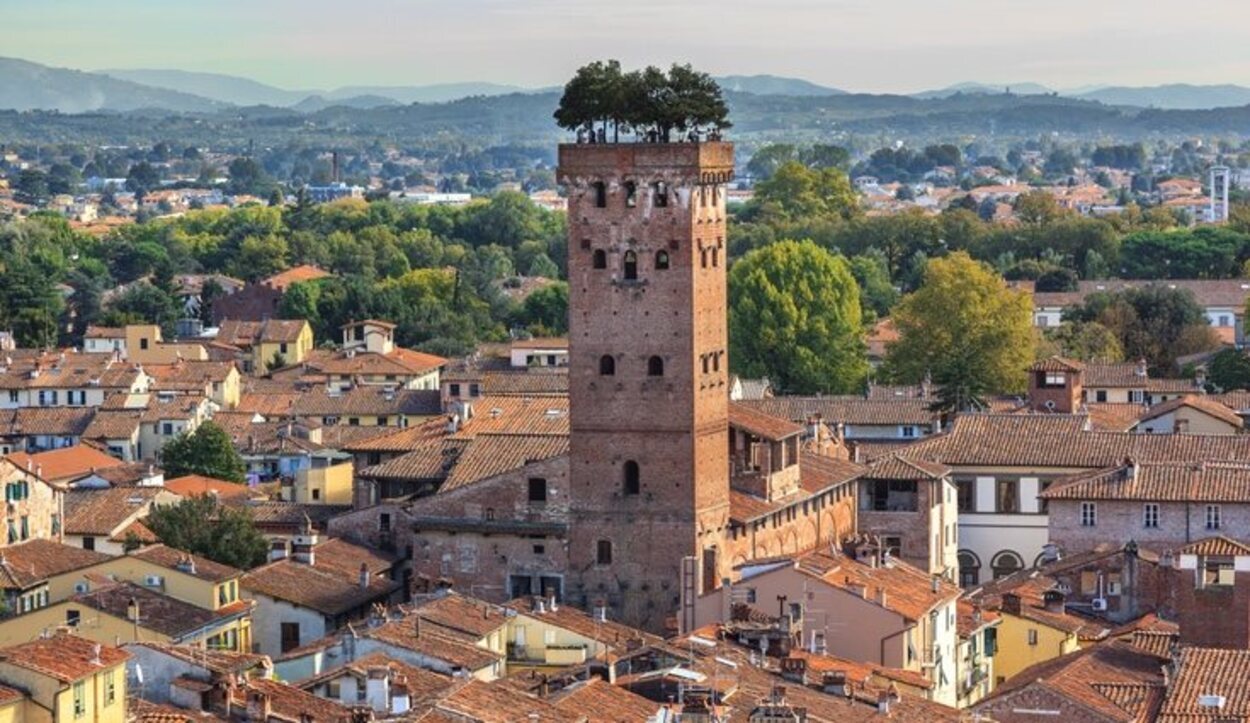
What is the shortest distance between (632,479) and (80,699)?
21.2 metres

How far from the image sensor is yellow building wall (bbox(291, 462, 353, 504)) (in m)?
65.1

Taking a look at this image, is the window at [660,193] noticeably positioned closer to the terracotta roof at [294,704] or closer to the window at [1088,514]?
the window at [1088,514]

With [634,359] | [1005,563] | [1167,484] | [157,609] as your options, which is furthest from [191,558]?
[1005,563]

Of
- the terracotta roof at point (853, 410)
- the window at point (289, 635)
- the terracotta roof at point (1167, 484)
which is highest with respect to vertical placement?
the terracotta roof at point (1167, 484)

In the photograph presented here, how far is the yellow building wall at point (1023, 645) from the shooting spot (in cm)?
4994

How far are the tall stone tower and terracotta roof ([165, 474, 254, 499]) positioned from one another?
36.4ft

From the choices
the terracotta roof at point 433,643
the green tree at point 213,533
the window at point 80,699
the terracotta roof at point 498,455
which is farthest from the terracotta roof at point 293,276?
the window at point 80,699

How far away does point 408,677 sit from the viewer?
40.6m

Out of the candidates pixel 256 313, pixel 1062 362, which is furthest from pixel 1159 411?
pixel 256 313

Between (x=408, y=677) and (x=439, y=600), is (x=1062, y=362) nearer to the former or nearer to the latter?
(x=439, y=600)

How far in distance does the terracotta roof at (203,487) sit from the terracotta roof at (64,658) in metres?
27.1

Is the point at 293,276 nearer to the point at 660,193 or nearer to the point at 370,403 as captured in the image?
the point at 370,403

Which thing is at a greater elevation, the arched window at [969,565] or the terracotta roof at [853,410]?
the terracotta roof at [853,410]

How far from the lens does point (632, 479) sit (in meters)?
55.3
